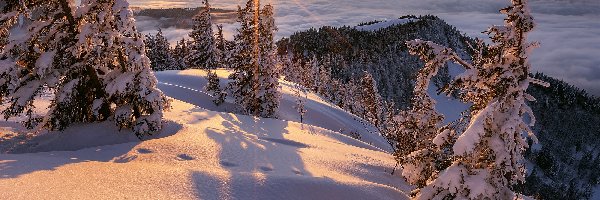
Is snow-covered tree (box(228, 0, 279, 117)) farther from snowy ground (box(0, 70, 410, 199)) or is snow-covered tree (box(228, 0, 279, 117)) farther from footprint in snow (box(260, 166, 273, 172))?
footprint in snow (box(260, 166, 273, 172))

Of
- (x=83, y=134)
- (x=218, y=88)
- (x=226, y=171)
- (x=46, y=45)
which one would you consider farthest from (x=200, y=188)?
(x=218, y=88)

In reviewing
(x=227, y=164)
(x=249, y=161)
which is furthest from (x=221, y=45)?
(x=227, y=164)

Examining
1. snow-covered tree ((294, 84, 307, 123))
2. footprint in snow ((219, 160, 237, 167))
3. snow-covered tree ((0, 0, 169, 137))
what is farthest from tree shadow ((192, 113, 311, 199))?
snow-covered tree ((294, 84, 307, 123))

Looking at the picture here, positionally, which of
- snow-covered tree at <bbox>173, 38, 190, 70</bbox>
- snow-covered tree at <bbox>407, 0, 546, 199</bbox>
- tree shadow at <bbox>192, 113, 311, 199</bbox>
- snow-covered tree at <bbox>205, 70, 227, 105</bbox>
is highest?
snow-covered tree at <bbox>407, 0, 546, 199</bbox>

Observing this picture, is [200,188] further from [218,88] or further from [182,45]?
[182,45]

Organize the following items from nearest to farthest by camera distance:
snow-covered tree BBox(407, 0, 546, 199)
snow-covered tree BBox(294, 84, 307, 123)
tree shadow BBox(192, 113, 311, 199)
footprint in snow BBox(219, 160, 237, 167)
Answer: snow-covered tree BBox(407, 0, 546, 199), tree shadow BBox(192, 113, 311, 199), footprint in snow BBox(219, 160, 237, 167), snow-covered tree BBox(294, 84, 307, 123)

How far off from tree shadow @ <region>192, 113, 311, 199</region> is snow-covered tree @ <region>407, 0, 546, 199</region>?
161 inches

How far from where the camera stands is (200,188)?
9.54 metres

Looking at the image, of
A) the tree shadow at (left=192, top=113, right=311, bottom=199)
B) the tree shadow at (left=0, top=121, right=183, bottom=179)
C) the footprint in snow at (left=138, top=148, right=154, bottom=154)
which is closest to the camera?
the tree shadow at (left=192, top=113, right=311, bottom=199)

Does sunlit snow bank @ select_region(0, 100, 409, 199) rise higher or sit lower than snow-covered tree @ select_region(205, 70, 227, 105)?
higher

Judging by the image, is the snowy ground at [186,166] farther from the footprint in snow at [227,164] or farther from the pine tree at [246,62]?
the pine tree at [246,62]

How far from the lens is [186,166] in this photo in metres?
11.4

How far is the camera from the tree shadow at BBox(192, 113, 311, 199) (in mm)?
9820

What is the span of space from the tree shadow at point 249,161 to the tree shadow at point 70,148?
2355 millimetres
